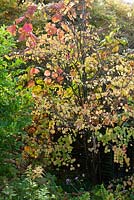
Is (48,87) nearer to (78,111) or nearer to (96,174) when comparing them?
(78,111)

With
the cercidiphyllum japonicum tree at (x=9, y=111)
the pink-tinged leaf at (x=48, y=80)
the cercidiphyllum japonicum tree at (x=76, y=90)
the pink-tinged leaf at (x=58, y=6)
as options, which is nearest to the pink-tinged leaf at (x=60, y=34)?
the cercidiphyllum japonicum tree at (x=76, y=90)

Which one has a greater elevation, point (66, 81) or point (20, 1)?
point (20, 1)

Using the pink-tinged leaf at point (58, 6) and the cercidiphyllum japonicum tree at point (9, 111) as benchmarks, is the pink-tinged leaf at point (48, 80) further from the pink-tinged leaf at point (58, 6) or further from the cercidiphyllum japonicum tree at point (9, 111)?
the pink-tinged leaf at point (58, 6)

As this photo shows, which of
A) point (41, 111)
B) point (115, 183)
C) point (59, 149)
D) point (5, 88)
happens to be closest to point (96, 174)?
point (115, 183)

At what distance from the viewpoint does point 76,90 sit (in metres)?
4.09

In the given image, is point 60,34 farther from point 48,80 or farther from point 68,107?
point 68,107

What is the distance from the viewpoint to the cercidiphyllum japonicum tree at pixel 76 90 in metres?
3.66

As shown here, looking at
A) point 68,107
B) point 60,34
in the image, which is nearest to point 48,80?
point 68,107

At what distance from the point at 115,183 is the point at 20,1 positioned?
133 inches

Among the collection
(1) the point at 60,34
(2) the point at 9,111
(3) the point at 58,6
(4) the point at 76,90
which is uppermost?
(3) the point at 58,6

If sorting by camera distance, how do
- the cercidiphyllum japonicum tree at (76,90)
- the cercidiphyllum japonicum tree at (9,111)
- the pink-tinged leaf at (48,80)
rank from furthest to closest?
the pink-tinged leaf at (48,80) → the cercidiphyllum japonicum tree at (76,90) → the cercidiphyllum japonicum tree at (9,111)

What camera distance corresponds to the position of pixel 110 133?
3.55 metres

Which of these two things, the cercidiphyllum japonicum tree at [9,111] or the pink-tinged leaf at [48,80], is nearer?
the cercidiphyllum japonicum tree at [9,111]

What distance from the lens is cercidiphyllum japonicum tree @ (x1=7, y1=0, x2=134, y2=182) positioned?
3.66 metres
